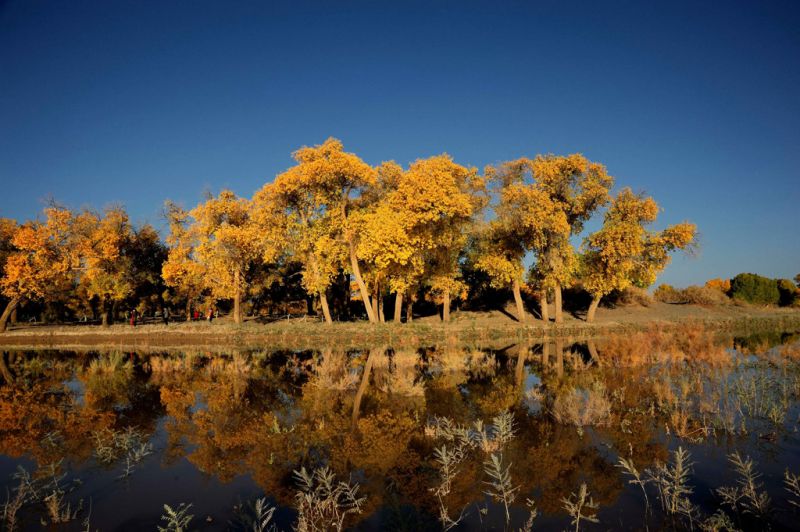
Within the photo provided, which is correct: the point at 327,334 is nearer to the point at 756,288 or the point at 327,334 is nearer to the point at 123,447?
the point at 123,447

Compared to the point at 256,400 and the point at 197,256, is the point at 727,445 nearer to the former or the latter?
the point at 256,400

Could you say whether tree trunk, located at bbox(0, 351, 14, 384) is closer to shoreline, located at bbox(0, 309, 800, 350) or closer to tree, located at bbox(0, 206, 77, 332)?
shoreline, located at bbox(0, 309, 800, 350)

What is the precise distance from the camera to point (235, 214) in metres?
41.0

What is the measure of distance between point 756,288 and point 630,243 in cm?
4296

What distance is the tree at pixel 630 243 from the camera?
36.3m

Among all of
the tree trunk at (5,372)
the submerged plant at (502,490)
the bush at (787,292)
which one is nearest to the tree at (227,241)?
the tree trunk at (5,372)

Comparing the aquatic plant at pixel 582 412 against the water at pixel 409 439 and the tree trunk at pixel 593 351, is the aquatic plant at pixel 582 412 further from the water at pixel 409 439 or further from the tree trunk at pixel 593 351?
the tree trunk at pixel 593 351

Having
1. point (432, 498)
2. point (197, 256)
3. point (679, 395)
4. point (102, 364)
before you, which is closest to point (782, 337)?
point (679, 395)

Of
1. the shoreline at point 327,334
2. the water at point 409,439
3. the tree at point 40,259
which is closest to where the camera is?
the water at point 409,439

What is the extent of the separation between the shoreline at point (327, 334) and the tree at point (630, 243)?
3.92 m

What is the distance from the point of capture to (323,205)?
1458 inches

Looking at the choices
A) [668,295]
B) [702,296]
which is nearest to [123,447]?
[702,296]

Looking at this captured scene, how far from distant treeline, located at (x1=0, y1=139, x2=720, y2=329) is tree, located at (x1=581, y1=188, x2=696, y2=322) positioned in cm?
8

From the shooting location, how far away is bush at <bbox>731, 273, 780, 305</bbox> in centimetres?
6500
